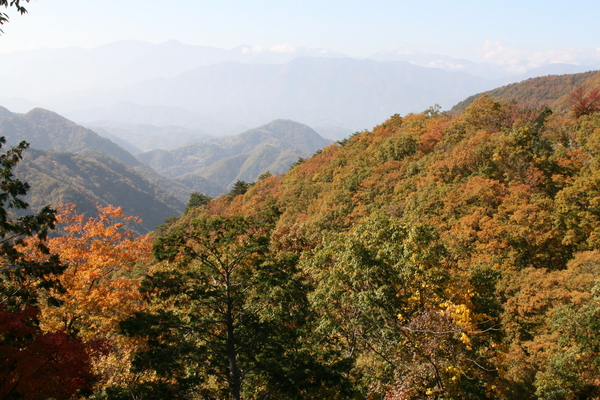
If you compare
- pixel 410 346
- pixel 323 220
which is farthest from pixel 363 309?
pixel 323 220

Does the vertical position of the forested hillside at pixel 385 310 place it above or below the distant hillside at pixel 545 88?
below

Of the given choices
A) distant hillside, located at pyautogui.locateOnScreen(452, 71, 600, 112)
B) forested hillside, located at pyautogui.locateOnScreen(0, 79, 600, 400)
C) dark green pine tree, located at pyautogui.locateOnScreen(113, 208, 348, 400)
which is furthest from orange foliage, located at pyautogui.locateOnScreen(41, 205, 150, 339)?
distant hillside, located at pyautogui.locateOnScreen(452, 71, 600, 112)

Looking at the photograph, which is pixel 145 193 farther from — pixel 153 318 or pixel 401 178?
pixel 153 318

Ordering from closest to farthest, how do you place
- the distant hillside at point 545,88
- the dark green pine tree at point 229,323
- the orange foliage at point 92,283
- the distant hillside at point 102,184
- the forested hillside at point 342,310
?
the dark green pine tree at point 229,323 < the forested hillside at point 342,310 < the orange foliage at point 92,283 < the distant hillside at point 545,88 < the distant hillside at point 102,184

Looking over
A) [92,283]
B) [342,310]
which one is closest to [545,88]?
[342,310]

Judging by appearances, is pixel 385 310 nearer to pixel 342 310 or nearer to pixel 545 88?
pixel 342 310

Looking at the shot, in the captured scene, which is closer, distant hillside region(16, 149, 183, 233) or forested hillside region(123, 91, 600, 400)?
forested hillside region(123, 91, 600, 400)

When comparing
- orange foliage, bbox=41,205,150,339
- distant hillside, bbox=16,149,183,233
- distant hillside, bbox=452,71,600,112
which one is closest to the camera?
orange foliage, bbox=41,205,150,339

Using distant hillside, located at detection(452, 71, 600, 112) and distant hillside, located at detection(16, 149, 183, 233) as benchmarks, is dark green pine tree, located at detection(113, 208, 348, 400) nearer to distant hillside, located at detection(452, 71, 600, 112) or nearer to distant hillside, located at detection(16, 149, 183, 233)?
distant hillside, located at detection(452, 71, 600, 112)

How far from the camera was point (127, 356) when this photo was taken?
1105 cm

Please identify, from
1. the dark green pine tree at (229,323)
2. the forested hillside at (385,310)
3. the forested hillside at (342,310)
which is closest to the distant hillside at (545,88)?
the forested hillside at (342,310)

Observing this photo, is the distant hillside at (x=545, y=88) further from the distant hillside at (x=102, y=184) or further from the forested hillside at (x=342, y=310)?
the distant hillside at (x=102, y=184)

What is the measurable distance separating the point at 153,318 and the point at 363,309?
498cm

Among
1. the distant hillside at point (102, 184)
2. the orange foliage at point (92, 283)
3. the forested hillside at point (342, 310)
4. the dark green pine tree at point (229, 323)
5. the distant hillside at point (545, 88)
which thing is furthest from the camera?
the distant hillside at point (102, 184)
